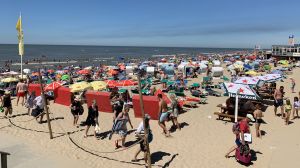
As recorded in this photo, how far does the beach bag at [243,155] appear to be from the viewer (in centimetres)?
786

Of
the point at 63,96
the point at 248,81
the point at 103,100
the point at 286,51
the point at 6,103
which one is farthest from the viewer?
the point at 286,51

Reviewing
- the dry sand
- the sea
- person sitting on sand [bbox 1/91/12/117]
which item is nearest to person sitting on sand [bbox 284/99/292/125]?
the dry sand

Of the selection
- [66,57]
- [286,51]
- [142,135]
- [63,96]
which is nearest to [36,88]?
[63,96]

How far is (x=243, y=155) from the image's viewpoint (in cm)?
788

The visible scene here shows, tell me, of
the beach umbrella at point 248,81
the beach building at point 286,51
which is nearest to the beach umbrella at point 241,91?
the beach umbrella at point 248,81

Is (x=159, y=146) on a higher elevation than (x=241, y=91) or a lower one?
lower

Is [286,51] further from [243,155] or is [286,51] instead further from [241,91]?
[243,155]

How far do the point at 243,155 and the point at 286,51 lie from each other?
153 feet

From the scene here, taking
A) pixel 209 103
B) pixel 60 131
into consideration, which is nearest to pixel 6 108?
pixel 60 131

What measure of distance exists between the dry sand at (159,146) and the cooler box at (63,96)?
8.13ft

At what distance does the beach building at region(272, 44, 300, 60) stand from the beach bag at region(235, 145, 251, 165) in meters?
44.5

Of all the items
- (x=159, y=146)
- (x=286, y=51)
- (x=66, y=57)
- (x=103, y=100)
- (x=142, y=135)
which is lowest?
(x=159, y=146)

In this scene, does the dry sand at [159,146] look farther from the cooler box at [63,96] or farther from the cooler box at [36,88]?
the cooler box at [36,88]

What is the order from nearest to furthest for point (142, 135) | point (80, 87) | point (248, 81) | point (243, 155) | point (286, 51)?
point (142, 135), point (243, 155), point (248, 81), point (80, 87), point (286, 51)
